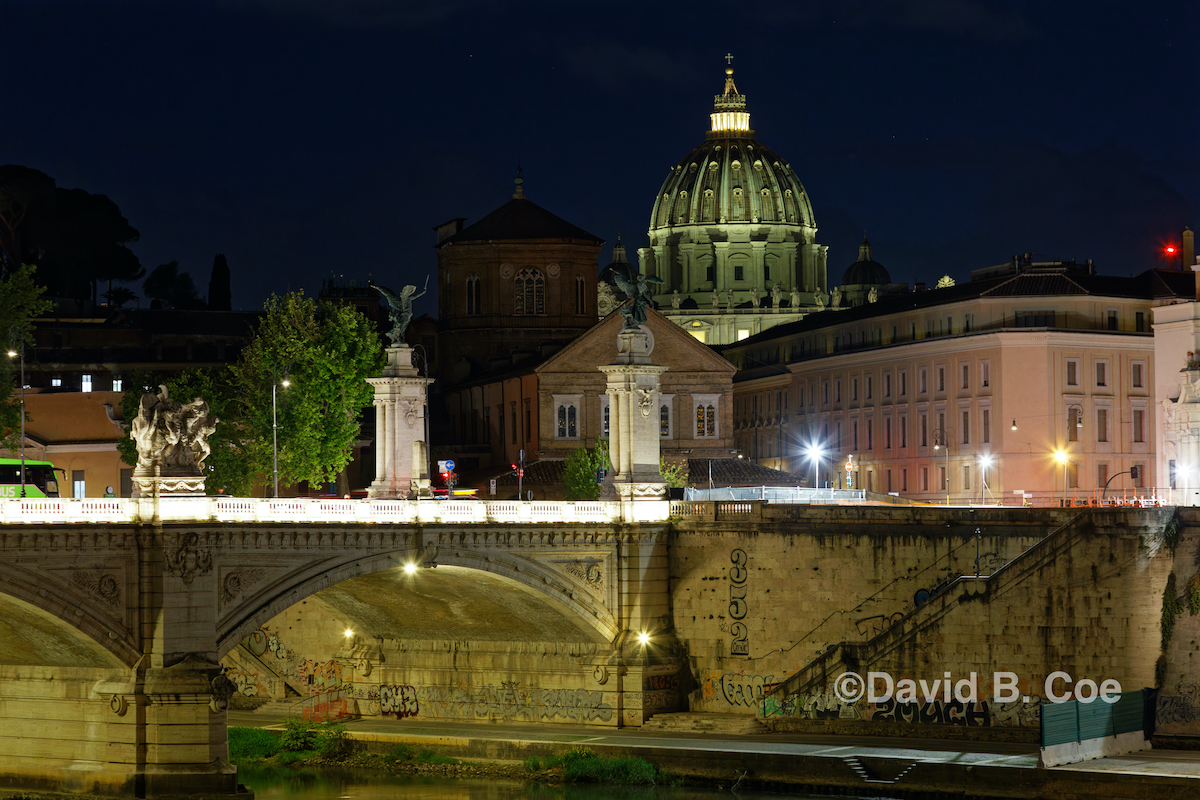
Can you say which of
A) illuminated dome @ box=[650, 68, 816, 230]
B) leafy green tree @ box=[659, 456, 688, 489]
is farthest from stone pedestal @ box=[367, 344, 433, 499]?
illuminated dome @ box=[650, 68, 816, 230]

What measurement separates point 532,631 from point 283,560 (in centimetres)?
1166

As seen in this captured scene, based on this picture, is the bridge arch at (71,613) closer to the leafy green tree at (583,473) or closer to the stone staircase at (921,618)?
the stone staircase at (921,618)

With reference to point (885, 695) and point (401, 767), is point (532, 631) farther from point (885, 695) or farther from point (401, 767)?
point (885, 695)

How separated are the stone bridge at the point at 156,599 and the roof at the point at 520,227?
59.9 meters

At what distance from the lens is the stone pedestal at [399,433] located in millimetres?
65000

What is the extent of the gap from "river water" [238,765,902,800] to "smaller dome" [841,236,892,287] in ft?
438

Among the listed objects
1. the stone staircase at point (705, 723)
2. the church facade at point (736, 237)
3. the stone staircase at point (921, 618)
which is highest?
the church facade at point (736, 237)

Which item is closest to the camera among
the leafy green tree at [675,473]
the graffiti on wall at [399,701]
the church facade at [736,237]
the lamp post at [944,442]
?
the graffiti on wall at [399,701]

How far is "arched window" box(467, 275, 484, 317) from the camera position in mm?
120956

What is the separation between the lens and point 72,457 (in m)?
91.0

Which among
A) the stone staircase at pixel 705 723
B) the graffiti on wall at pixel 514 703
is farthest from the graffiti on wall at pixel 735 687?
the graffiti on wall at pixel 514 703

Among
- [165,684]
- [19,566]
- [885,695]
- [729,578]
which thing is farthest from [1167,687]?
[19,566]

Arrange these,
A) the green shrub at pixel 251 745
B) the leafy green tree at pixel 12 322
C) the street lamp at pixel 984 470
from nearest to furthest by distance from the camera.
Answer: the green shrub at pixel 251 745 → the leafy green tree at pixel 12 322 → the street lamp at pixel 984 470

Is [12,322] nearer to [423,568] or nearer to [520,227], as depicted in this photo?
[423,568]
